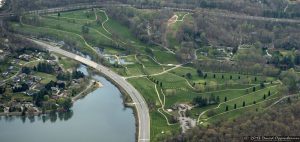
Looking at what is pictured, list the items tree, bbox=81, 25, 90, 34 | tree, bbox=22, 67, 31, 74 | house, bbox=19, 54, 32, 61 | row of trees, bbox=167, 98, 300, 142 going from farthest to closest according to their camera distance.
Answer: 1. tree, bbox=81, 25, 90, 34
2. house, bbox=19, 54, 32, 61
3. tree, bbox=22, 67, 31, 74
4. row of trees, bbox=167, 98, 300, 142

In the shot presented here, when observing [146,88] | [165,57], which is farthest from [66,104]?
[165,57]

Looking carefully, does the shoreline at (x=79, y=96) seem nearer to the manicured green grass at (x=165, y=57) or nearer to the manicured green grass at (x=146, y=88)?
the manicured green grass at (x=146, y=88)

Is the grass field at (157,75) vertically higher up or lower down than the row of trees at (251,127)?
higher up

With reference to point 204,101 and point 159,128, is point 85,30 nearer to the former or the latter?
point 204,101

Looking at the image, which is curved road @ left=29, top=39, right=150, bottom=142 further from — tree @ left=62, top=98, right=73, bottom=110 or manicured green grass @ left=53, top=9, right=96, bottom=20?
manicured green grass @ left=53, top=9, right=96, bottom=20

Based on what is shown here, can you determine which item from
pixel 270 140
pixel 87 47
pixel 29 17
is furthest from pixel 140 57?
pixel 270 140

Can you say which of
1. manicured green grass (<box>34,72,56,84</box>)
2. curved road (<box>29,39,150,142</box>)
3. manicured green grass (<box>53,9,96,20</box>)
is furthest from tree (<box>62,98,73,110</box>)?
manicured green grass (<box>53,9,96,20</box>)

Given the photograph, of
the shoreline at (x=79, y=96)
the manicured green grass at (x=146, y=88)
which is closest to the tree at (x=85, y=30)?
the shoreline at (x=79, y=96)

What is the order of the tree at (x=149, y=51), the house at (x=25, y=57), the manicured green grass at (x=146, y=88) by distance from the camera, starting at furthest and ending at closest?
the tree at (x=149, y=51) → the house at (x=25, y=57) → the manicured green grass at (x=146, y=88)

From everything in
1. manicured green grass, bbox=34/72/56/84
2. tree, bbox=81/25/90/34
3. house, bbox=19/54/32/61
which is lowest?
manicured green grass, bbox=34/72/56/84

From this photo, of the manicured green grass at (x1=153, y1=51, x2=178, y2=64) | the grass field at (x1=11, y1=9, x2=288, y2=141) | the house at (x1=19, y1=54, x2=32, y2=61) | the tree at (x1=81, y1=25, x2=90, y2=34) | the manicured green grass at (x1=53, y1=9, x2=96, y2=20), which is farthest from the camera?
the manicured green grass at (x1=53, y1=9, x2=96, y2=20)
